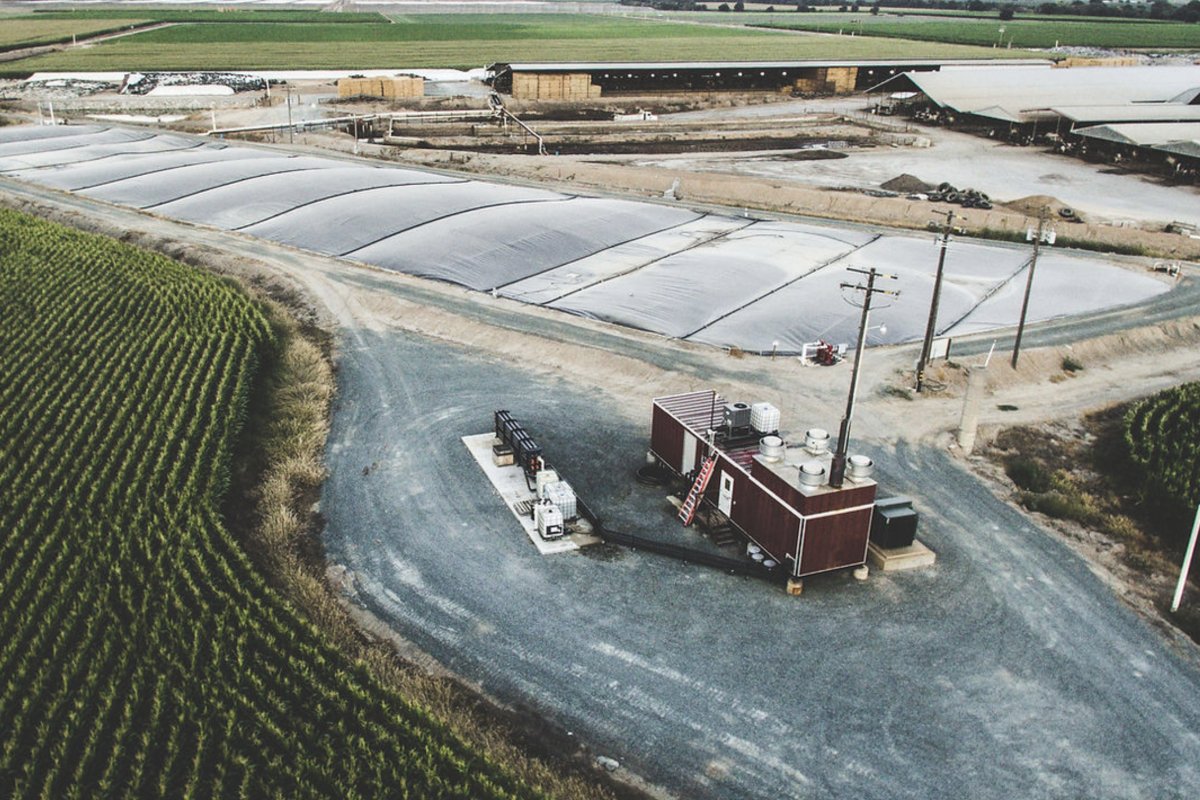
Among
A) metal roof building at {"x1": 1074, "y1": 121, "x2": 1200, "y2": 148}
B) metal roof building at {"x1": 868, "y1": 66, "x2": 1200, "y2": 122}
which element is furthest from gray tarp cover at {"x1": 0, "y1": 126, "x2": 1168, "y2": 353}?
metal roof building at {"x1": 868, "y1": 66, "x2": 1200, "y2": 122}

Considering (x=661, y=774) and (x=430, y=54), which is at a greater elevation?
(x=430, y=54)

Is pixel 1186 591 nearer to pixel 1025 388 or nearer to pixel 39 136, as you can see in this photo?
pixel 1025 388

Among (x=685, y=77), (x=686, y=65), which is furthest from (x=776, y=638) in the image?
(x=685, y=77)

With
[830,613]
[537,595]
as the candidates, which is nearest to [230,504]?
[537,595]

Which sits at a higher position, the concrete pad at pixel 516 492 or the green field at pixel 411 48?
the green field at pixel 411 48

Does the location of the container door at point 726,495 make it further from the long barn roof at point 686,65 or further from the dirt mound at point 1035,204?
the long barn roof at point 686,65

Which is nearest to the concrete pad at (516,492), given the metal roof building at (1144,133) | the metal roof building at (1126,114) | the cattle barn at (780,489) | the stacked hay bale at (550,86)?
the cattle barn at (780,489)

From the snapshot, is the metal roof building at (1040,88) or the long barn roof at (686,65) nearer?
the metal roof building at (1040,88)
